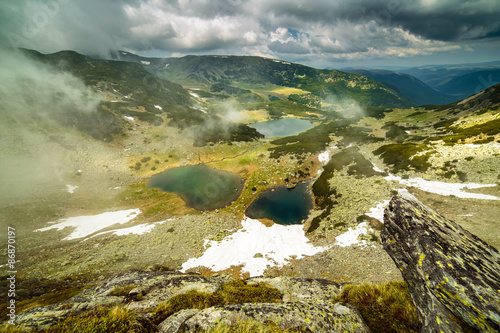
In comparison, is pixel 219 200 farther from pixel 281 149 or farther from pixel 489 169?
pixel 489 169

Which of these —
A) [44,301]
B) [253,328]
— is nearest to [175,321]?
[253,328]

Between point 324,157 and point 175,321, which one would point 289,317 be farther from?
point 324,157

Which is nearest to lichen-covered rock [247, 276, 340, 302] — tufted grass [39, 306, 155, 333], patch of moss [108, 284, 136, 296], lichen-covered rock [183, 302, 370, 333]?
lichen-covered rock [183, 302, 370, 333]

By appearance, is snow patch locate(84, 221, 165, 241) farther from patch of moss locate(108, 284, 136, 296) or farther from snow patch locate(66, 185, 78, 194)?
patch of moss locate(108, 284, 136, 296)

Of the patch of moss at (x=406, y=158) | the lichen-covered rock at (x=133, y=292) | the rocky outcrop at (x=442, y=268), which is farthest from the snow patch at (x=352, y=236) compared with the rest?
the patch of moss at (x=406, y=158)

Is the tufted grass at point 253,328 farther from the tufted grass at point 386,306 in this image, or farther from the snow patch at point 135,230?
the snow patch at point 135,230

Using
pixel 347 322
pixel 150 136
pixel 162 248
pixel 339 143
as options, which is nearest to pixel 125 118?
pixel 150 136
